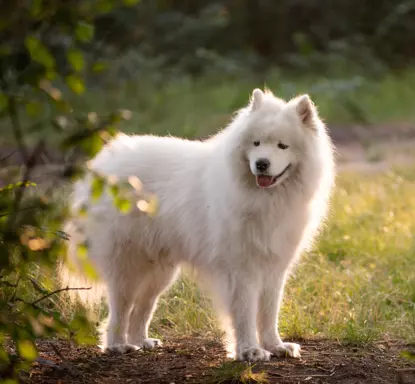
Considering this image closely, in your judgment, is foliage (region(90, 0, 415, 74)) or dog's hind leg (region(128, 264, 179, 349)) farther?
foliage (region(90, 0, 415, 74))

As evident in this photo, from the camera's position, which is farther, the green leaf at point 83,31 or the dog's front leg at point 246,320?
the dog's front leg at point 246,320

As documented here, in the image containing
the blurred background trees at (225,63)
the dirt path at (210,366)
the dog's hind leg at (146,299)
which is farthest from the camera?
the blurred background trees at (225,63)

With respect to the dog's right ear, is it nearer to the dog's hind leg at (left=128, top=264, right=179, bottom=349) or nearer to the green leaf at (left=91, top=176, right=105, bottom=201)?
the dog's hind leg at (left=128, top=264, right=179, bottom=349)

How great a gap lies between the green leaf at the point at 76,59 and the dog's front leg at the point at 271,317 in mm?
2490

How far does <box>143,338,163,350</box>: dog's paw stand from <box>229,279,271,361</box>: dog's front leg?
0.64 m

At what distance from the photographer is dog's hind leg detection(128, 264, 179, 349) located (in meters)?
4.90

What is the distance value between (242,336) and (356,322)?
3.25 feet

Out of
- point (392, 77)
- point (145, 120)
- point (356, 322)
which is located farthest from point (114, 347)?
point (392, 77)

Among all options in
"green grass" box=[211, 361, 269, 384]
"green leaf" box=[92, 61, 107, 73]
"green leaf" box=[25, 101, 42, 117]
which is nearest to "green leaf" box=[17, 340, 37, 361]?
"green leaf" box=[25, 101, 42, 117]

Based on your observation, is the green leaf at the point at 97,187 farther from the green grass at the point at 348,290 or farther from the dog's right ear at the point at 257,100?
the green grass at the point at 348,290

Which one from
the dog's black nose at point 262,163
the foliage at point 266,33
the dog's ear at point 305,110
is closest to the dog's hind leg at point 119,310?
the dog's black nose at point 262,163

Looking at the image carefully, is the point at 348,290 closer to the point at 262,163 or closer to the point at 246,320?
the point at 246,320

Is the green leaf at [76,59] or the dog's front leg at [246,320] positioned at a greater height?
the green leaf at [76,59]

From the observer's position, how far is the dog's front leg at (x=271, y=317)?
14.7 feet
